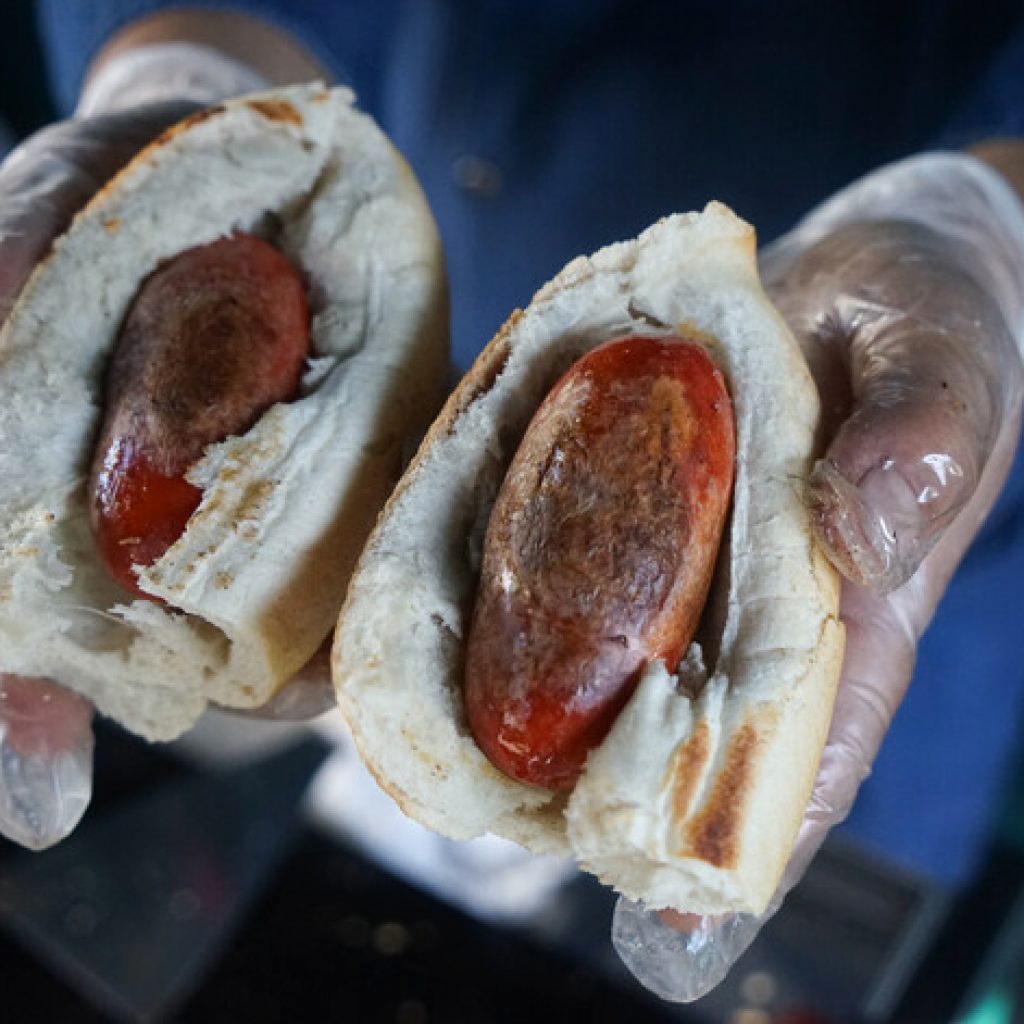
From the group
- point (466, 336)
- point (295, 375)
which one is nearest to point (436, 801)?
point (295, 375)

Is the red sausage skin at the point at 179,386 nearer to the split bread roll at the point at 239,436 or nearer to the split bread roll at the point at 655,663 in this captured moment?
the split bread roll at the point at 239,436

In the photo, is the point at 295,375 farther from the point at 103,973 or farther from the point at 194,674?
the point at 103,973

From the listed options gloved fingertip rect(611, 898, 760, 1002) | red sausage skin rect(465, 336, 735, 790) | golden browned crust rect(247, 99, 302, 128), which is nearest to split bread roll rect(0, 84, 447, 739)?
golden browned crust rect(247, 99, 302, 128)

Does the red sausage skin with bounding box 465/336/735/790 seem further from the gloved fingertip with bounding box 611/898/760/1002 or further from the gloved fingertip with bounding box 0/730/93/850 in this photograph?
the gloved fingertip with bounding box 0/730/93/850

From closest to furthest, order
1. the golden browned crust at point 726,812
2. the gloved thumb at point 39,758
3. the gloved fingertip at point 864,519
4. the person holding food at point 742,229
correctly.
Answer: the golden browned crust at point 726,812, the gloved fingertip at point 864,519, the person holding food at point 742,229, the gloved thumb at point 39,758

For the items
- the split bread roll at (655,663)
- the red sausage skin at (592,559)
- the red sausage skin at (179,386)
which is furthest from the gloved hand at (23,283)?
the red sausage skin at (592,559)
